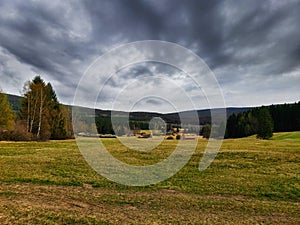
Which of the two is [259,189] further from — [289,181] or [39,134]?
[39,134]

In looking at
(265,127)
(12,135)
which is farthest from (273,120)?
(12,135)

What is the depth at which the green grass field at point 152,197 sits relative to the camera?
9.45m

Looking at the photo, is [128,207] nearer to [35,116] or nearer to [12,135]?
[12,135]

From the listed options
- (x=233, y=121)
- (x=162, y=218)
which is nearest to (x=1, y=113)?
(x=162, y=218)

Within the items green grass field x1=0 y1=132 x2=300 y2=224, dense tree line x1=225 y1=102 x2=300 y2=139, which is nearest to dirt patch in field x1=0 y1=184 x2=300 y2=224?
green grass field x1=0 y1=132 x2=300 y2=224

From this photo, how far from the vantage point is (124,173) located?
58.7 feet

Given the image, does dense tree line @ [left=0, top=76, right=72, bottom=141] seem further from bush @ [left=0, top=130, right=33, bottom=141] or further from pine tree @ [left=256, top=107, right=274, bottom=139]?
pine tree @ [left=256, top=107, right=274, bottom=139]

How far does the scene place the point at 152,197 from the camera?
12367 millimetres

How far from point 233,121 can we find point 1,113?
78919 millimetres

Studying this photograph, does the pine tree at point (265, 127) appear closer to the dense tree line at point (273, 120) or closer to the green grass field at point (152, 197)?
the dense tree line at point (273, 120)

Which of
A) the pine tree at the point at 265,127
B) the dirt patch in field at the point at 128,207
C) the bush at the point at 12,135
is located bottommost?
the dirt patch in field at the point at 128,207

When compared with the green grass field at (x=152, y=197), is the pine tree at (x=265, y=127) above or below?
above

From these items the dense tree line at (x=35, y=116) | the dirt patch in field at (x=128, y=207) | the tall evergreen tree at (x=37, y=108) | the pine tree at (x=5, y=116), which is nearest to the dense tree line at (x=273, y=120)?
the dense tree line at (x=35, y=116)

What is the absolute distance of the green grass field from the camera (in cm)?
945
